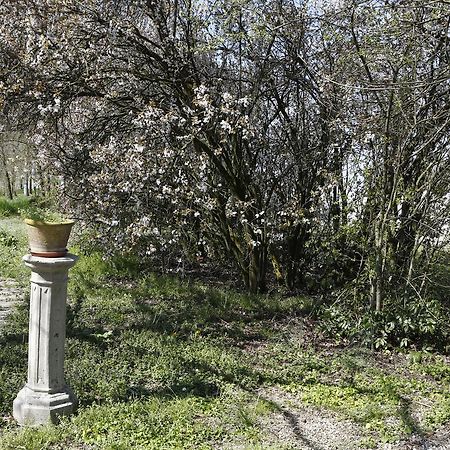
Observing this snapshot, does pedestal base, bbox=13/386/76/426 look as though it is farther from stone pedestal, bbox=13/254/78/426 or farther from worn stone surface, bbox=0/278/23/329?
worn stone surface, bbox=0/278/23/329

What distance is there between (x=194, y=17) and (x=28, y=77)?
2269 mm

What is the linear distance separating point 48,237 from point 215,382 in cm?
199

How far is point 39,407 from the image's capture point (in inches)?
158

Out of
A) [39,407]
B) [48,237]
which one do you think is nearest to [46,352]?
[39,407]

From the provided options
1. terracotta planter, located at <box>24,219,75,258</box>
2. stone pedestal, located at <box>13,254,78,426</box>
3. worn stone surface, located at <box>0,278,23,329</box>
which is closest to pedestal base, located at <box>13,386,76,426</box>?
stone pedestal, located at <box>13,254,78,426</box>

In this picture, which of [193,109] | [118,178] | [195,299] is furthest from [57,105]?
[195,299]

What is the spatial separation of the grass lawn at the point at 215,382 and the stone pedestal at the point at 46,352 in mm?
125

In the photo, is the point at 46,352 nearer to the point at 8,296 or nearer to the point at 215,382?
the point at 215,382

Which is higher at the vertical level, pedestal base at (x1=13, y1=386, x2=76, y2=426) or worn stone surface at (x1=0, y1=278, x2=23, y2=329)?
worn stone surface at (x1=0, y1=278, x2=23, y2=329)

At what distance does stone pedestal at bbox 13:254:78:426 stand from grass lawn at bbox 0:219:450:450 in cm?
12

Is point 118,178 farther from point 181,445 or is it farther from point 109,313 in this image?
point 181,445

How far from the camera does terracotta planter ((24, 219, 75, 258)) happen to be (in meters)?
3.90

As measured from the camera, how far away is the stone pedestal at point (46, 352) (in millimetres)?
4008

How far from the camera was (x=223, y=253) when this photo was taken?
978cm
